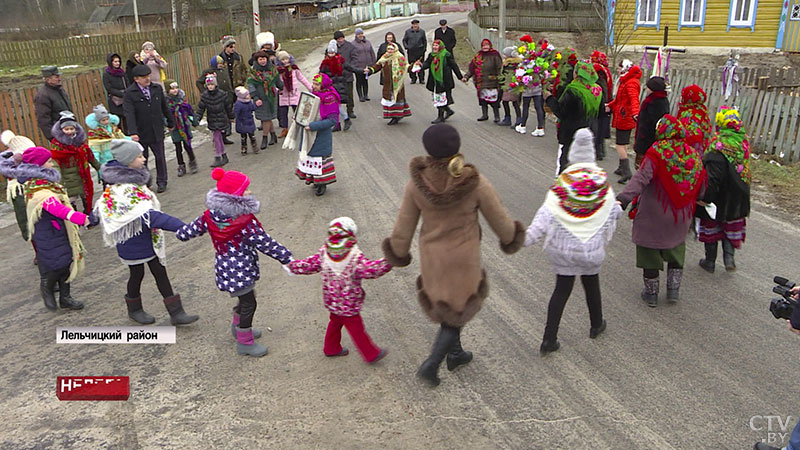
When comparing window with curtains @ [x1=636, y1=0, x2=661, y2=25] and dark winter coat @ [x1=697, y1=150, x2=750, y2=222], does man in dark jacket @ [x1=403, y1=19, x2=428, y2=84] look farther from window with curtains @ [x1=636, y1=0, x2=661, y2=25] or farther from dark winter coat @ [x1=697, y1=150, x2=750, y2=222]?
window with curtains @ [x1=636, y1=0, x2=661, y2=25]

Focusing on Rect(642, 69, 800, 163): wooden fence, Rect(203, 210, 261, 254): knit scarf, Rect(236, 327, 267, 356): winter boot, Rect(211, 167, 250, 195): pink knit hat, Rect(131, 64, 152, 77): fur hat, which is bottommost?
Rect(236, 327, 267, 356): winter boot

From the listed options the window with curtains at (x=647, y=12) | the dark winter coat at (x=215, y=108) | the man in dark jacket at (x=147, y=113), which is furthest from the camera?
the window with curtains at (x=647, y=12)

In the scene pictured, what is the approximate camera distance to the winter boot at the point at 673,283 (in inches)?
214

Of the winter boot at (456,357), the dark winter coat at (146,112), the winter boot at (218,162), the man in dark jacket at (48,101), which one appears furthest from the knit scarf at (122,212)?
the winter boot at (218,162)

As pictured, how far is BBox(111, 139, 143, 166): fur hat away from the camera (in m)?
4.99

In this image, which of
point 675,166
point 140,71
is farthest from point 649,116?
point 140,71

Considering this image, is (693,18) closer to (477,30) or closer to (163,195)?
(477,30)

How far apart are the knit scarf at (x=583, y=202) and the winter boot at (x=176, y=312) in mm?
3377

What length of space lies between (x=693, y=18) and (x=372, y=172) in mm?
20017

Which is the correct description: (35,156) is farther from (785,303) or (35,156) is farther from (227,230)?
(785,303)

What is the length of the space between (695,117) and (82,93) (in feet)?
39.5

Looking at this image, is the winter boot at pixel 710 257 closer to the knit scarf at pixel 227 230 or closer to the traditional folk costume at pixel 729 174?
the traditional folk costume at pixel 729 174

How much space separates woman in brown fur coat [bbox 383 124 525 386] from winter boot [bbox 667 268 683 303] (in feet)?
7.29

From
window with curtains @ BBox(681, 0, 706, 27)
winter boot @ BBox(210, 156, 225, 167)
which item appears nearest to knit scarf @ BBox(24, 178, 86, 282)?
winter boot @ BBox(210, 156, 225, 167)
